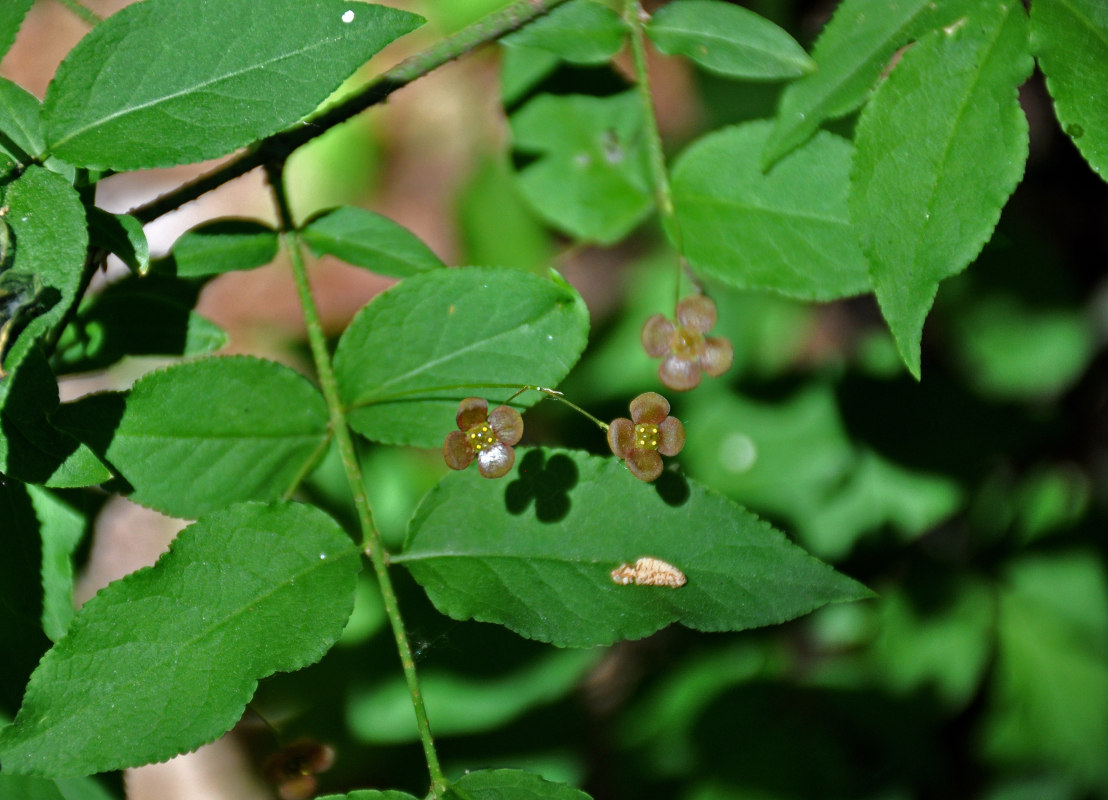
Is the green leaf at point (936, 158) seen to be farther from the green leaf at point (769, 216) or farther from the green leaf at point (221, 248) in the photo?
the green leaf at point (221, 248)

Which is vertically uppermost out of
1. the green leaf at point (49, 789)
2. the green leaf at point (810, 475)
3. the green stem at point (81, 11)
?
the green stem at point (81, 11)

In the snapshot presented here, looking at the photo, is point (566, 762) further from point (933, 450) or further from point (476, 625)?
point (933, 450)

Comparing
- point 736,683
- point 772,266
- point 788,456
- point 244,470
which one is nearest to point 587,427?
point 788,456

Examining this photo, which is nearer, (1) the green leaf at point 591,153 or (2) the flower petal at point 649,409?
(2) the flower petal at point 649,409

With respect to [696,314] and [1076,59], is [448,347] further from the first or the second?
[1076,59]

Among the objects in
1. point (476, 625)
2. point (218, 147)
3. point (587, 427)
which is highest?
point (218, 147)

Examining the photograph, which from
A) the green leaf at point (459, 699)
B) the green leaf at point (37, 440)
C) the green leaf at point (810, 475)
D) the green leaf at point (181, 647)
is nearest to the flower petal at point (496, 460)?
the green leaf at point (181, 647)
